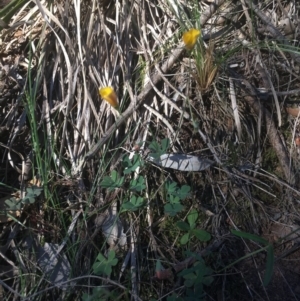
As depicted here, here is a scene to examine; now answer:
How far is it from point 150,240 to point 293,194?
53 cm

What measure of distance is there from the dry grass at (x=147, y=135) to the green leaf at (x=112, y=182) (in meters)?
0.08

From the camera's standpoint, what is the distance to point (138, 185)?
200cm

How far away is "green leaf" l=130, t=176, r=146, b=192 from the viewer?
1.99m

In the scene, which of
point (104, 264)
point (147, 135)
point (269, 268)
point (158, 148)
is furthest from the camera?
point (147, 135)

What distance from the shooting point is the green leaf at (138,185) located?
199cm

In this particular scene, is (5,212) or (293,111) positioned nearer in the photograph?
(5,212)

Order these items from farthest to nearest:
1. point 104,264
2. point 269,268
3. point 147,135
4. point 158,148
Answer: point 147,135 → point 158,148 → point 104,264 → point 269,268

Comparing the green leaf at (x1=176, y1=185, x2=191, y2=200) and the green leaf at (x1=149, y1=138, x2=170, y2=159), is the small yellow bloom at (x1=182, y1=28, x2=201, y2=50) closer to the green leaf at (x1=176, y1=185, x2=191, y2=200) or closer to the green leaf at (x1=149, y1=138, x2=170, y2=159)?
the green leaf at (x1=149, y1=138, x2=170, y2=159)

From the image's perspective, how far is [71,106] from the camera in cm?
221

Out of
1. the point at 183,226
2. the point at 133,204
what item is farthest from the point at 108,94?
the point at 183,226

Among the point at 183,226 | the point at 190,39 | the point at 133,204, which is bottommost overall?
the point at 183,226

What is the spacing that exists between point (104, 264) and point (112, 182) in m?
0.28

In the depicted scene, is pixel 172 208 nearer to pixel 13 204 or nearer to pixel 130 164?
pixel 130 164

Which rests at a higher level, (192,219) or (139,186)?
(139,186)
